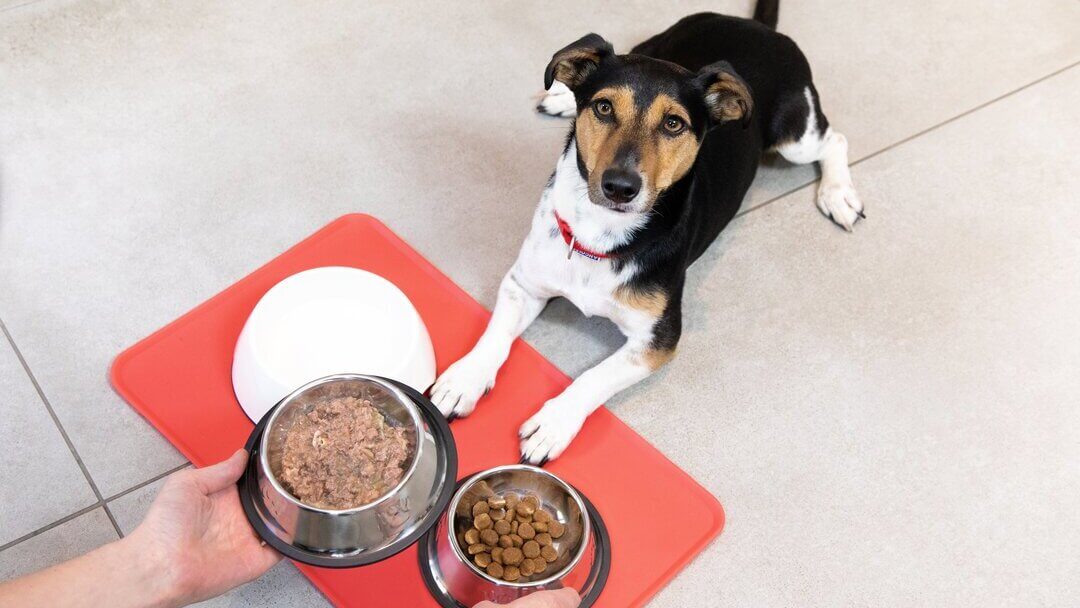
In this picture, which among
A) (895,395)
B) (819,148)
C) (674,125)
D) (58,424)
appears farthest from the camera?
(819,148)

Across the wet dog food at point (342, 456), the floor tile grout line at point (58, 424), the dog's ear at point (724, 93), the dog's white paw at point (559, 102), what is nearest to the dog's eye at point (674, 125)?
the dog's ear at point (724, 93)

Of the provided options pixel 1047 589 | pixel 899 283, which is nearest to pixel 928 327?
pixel 899 283

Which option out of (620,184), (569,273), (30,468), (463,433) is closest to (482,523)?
(463,433)

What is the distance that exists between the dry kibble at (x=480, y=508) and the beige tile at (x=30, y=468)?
1.01 metres

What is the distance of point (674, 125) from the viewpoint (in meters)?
2.14

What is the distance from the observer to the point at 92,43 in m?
3.36

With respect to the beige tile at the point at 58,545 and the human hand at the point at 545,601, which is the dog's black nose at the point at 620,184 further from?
the beige tile at the point at 58,545

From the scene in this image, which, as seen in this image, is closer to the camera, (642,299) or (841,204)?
(642,299)

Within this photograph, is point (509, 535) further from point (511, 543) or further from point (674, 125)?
point (674, 125)

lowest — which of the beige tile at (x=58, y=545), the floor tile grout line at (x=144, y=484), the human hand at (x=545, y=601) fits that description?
the beige tile at (x=58, y=545)

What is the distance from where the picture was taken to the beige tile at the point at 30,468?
232 centimetres

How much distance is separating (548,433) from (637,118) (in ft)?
2.78

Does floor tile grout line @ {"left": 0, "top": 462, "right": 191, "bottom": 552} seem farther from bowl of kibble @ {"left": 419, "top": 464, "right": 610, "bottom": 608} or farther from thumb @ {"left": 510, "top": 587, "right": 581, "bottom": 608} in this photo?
thumb @ {"left": 510, "top": 587, "right": 581, "bottom": 608}

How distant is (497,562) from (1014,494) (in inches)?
60.2
